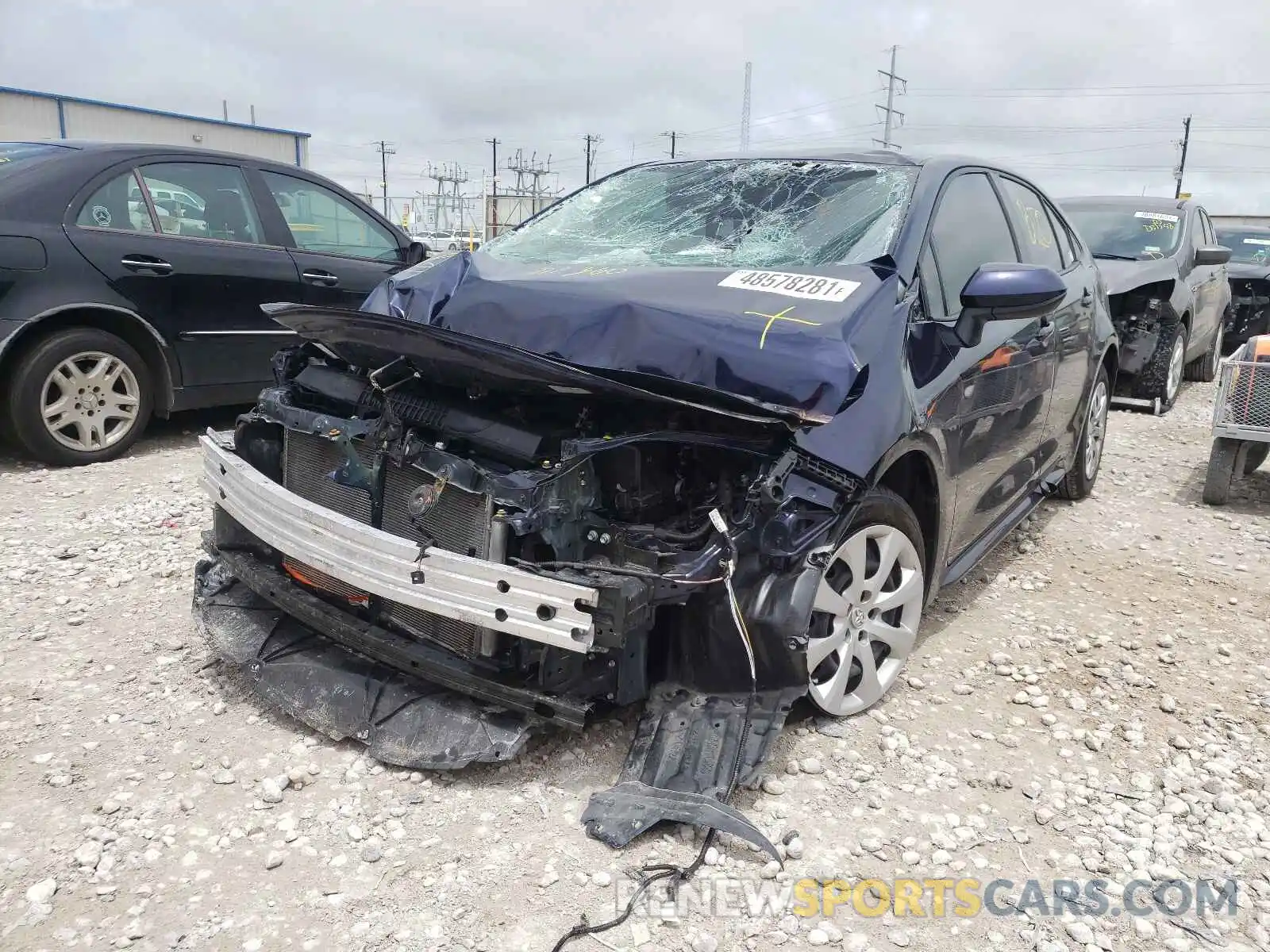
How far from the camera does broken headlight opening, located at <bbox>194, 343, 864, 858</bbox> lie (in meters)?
2.26

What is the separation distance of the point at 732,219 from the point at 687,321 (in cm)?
91

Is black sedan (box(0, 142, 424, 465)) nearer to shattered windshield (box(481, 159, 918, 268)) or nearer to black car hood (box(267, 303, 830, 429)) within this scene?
shattered windshield (box(481, 159, 918, 268))

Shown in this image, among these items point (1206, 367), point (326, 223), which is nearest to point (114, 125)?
point (326, 223)

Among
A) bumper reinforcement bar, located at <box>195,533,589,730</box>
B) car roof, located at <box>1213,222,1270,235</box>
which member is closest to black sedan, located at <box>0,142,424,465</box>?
bumper reinforcement bar, located at <box>195,533,589,730</box>

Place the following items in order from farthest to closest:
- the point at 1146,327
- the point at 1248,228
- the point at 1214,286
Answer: the point at 1248,228
the point at 1214,286
the point at 1146,327

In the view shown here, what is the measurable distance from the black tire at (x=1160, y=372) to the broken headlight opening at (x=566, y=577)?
656cm

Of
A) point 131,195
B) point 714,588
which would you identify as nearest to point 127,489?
point 131,195

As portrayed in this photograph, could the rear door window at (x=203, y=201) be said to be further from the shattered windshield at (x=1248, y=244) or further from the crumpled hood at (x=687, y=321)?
the shattered windshield at (x=1248, y=244)

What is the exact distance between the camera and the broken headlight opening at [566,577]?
2260mm

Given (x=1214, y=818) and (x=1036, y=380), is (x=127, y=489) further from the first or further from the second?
(x=1214, y=818)

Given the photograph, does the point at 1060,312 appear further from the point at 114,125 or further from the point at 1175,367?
the point at 114,125

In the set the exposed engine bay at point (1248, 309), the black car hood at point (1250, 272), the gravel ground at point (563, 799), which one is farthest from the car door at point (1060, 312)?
the exposed engine bay at point (1248, 309)

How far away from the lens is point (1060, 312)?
4105 mm

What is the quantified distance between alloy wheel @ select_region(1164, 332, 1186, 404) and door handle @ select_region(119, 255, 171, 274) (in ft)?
24.7
